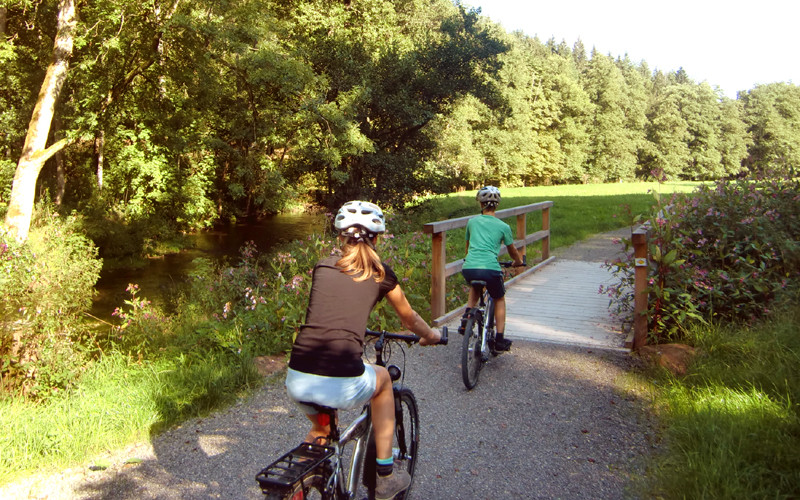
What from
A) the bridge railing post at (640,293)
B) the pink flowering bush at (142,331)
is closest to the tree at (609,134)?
the pink flowering bush at (142,331)

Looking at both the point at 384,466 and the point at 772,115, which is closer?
the point at 384,466

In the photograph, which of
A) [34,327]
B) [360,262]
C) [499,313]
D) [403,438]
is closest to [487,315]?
[499,313]

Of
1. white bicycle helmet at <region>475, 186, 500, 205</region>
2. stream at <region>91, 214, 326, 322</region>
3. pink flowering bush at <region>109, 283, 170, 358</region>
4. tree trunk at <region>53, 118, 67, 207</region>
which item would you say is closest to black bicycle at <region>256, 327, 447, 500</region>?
white bicycle helmet at <region>475, 186, 500, 205</region>

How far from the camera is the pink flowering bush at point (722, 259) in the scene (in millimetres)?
6746

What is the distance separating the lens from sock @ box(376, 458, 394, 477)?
10.3ft

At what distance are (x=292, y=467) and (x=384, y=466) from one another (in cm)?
77

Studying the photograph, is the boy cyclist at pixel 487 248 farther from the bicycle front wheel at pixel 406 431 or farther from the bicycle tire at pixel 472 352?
the bicycle front wheel at pixel 406 431

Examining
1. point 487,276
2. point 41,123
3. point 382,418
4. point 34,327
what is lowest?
point 34,327

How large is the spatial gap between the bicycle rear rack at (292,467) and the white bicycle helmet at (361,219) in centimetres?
96

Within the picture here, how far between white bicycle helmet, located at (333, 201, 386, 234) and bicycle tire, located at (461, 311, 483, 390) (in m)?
2.80

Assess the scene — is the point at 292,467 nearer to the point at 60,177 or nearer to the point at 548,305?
the point at 548,305

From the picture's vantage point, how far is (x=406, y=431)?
3920mm

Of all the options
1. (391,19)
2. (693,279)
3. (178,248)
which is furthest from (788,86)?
(693,279)

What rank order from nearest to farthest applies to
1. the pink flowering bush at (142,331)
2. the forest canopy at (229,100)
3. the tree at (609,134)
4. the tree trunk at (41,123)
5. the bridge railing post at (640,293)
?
1. the bridge railing post at (640,293)
2. the pink flowering bush at (142,331)
3. the tree trunk at (41,123)
4. the forest canopy at (229,100)
5. the tree at (609,134)
